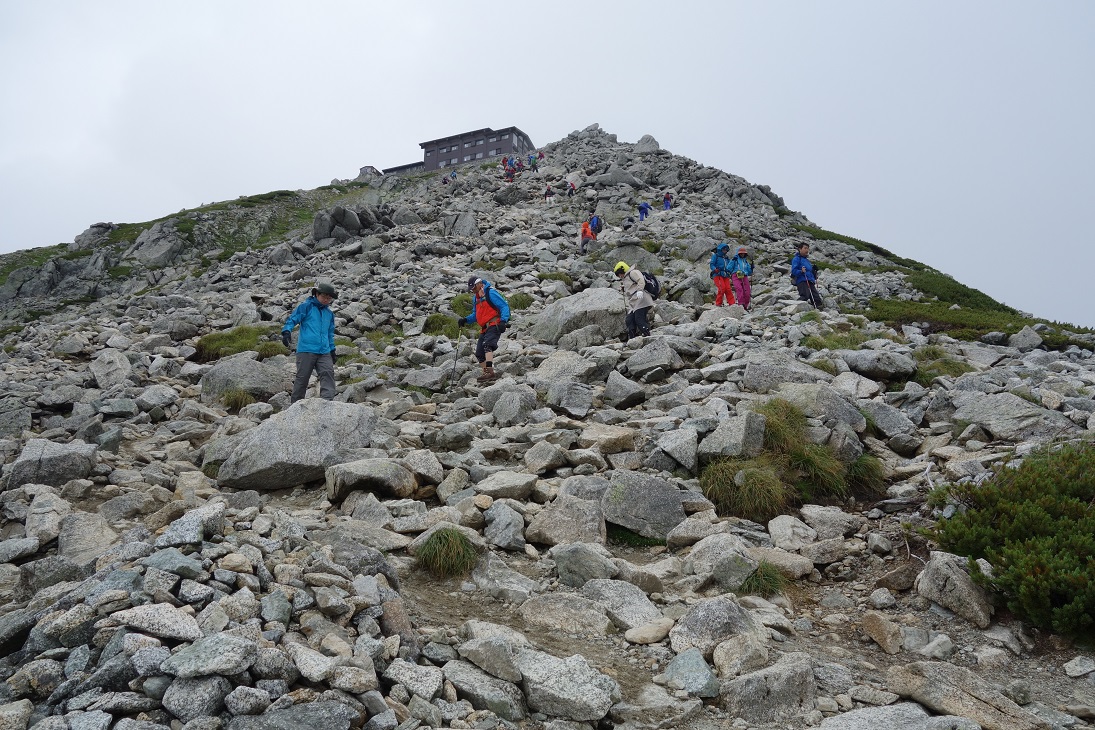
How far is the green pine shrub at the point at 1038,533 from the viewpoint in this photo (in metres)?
5.85

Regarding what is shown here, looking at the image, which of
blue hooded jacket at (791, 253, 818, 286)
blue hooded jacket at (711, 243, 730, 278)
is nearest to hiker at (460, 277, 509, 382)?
blue hooded jacket at (711, 243, 730, 278)

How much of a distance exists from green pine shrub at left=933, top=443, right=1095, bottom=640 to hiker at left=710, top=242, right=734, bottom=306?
574 inches

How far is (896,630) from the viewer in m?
6.29

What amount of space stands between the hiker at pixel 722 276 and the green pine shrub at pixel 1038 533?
1457 cm

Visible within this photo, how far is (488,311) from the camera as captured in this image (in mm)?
16281

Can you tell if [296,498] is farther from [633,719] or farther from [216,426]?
[633,719]

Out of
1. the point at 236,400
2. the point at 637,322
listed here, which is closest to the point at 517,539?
the point at 236,400

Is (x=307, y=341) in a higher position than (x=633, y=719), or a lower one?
higher

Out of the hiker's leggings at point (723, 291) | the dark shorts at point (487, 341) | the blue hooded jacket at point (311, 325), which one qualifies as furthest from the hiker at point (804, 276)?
the blue hooded jacket at point (311, 325)

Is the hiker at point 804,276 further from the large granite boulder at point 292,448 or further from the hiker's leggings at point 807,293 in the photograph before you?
the large granite boulder at point 292,448

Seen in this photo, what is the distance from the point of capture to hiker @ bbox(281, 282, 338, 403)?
13.6 m

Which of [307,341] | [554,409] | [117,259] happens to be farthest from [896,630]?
[117,259]

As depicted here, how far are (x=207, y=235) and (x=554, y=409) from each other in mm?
60231

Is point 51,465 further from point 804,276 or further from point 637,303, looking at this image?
point 804,276
